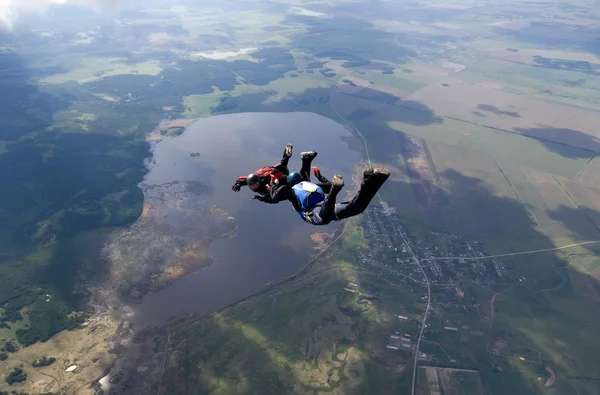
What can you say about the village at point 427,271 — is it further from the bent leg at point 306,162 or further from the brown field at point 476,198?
the bent leg at point 306,162

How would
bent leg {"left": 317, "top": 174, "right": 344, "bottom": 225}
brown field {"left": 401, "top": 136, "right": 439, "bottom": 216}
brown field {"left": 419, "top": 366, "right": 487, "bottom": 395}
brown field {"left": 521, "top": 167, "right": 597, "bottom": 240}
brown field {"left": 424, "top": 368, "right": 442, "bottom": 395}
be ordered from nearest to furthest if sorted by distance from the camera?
1. bent leg {"left": 317, "top": 174, "right": 344, "bottom": 225}
2. brown field {"left": 424, "top": 368, "right": 442, "bottom": 395}
3. brown field {"left": 419, "top": 366, "right": 487, "bottom": 395}
4. brown field {"left": 521, "top": 167, "right": 597, "bottom": 240}
5. brown field {"left": 401, "top": 136, "right": 439, "bottom": 216}

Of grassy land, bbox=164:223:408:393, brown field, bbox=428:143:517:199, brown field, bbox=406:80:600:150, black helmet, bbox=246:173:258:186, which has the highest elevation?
black helmet, bbox=246:173:258:186

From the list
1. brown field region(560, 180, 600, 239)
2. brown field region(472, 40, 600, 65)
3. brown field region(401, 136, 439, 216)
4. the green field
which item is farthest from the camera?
brown field region(472, 40, 600, 65)

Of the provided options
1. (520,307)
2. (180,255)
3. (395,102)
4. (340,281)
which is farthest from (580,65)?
(180,255)

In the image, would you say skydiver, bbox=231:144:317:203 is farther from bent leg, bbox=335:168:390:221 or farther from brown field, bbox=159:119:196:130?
brown field, bbox=159:119:196:130

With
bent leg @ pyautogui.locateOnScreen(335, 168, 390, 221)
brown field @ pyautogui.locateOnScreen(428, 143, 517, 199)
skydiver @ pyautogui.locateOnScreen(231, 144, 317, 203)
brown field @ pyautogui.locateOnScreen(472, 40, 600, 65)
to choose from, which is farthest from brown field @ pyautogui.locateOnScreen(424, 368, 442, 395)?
brown field @ pyautogui.locateOnScreen(472, 40, 600, 65)

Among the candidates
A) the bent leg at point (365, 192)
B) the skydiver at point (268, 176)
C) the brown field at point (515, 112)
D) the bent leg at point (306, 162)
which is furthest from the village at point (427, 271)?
the brown field at point (515, 112)

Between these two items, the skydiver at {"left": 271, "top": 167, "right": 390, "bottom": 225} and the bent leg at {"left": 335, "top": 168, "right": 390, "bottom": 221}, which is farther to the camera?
the skydiver at {"left": 271, "top": 167, "right": 390, "bottom": 225}
